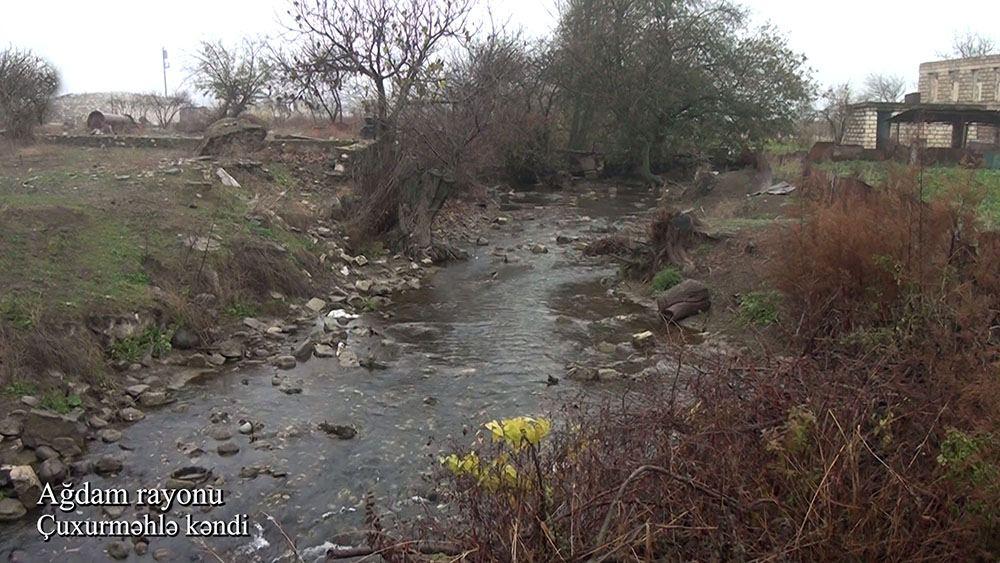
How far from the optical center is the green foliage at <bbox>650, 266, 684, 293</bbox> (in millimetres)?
11367

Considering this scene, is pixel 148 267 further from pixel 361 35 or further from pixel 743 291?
pixel 361 35

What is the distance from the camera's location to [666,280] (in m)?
11.4

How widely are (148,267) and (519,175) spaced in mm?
19146

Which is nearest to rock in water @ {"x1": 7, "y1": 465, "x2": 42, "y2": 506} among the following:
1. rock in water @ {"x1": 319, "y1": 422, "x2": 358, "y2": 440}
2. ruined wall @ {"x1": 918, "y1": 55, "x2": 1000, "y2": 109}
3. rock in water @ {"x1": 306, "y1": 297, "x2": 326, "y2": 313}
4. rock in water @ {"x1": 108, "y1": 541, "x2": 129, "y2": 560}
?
rock in water @ {"x1": 108, "y1": 541, "x2": 129, "y2": 560}

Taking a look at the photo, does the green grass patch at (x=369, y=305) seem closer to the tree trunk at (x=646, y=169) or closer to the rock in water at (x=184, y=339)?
the rock in water at (x=184, y=339)

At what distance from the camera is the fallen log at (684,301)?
10070 mm

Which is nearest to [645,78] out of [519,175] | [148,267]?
[519,175]

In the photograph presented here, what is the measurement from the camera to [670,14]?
1115 inches

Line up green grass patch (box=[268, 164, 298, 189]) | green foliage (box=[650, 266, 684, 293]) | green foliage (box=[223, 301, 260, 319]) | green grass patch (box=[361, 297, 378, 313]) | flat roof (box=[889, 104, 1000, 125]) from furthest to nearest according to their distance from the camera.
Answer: flat roof (box=[889, 104, 1000, 125]), green grass patch (box=[268, 164, 298, 189]), green foliage (box=[650, 266, 684, 293]), green grass patch (box=[361, 297, 378, 313]), green foliage (box=[223, 301, 260, 319])

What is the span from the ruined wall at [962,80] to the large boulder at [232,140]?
4424cm

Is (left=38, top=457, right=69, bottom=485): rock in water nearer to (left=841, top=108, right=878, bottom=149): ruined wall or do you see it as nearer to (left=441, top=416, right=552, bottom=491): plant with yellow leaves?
(left=441, top=416, right=552, bottom=491): plant with yellow leaves

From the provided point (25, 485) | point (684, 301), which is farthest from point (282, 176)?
point (25, 485)

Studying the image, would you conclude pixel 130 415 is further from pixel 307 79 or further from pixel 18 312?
pixel 307 79

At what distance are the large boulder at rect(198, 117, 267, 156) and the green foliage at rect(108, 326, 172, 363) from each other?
9398mm
